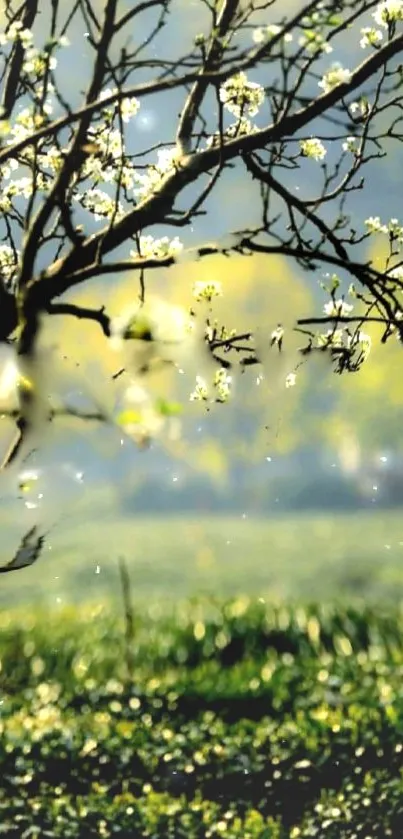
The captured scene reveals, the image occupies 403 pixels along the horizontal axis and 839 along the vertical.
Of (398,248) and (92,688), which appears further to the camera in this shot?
(398,248)

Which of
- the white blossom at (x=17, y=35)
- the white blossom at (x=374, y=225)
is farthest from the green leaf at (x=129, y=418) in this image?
the white blossom at (x=374, y=225)

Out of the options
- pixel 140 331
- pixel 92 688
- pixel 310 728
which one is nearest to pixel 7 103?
pixel 140 331

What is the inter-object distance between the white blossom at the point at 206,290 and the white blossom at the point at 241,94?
15.0 inches

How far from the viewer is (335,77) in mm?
1818

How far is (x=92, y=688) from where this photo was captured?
2070 millimetres

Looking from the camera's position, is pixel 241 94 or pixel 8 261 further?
pixel 8 261

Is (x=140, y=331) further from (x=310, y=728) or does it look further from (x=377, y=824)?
(x=377, y=824)

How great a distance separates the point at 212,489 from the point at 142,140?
2.71 feet

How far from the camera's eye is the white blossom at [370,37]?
1.99 meters

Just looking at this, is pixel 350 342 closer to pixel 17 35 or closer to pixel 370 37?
pixel 370 37

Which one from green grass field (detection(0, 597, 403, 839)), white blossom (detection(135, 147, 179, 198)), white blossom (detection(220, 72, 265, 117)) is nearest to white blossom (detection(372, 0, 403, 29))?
white blossom (detection(220, 72, 265, 117))

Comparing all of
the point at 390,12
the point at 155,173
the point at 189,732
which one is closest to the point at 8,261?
the point at 155,173

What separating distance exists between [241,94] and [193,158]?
0.28m

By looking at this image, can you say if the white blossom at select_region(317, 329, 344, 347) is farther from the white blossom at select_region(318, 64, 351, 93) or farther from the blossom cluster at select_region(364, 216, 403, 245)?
the white blossom at select_region(318, 64, 351, 93)
